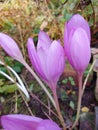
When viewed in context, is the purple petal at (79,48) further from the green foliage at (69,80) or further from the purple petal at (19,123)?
the green foliage at (69,80)

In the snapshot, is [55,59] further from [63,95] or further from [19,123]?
[63,95]

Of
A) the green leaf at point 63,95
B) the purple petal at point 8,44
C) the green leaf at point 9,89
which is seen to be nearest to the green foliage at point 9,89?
the green leaf at point 9,89

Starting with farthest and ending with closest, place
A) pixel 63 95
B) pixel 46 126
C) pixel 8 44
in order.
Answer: pixel 63 95 < pixel 8 44 < pixel 46 126

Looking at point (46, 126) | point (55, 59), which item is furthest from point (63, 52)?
point (46, 126)

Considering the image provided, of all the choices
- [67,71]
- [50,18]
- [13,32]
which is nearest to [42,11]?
[50,18]

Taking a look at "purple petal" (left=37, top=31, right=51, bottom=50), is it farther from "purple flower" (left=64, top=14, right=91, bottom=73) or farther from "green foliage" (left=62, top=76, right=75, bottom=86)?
"green foliage" (left=62, top=76, right=75, bottom=86)

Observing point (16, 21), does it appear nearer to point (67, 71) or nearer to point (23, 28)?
point (23, 28)

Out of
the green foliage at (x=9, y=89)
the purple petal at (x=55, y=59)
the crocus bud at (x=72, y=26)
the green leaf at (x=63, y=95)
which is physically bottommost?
the green leaf at (x=63, y=95)
